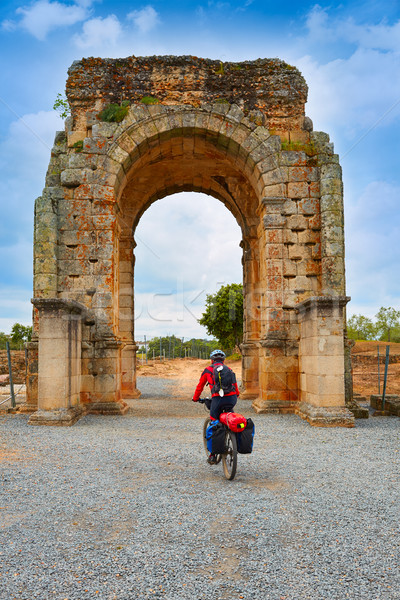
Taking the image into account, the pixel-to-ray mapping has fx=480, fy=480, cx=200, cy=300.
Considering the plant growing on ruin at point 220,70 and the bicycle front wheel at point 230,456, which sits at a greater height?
the plant growing on ruin at point 220,70

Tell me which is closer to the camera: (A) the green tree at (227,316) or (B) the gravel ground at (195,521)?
(B) the gravel ground at (195,521)

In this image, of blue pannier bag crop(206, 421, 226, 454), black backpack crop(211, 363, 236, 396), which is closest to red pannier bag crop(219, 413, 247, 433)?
blue pannier bag crop(206, 421, 226, 454)

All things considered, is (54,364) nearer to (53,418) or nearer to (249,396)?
(53,418)

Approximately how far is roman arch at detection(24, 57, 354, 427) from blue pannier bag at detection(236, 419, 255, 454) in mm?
3859

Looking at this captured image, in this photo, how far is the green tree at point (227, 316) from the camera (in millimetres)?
34531

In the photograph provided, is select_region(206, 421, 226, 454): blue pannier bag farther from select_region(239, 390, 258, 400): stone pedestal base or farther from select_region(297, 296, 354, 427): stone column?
select_region(239, 390, 258, 400): stone pedestal base

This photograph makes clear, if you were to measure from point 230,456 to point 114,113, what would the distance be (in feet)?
25.0

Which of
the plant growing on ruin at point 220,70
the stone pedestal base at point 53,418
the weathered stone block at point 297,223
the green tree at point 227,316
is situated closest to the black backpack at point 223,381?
the stone pedestal base at point 53,418

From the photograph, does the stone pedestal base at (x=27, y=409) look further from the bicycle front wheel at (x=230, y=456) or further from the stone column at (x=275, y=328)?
the bicycle front wheel at (x=230, y=456)

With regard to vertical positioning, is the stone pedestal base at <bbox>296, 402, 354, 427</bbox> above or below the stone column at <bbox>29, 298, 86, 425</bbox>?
below

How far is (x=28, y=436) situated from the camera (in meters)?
6.98

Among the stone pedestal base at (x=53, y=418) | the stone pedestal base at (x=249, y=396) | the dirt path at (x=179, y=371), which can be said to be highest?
the stone pedestal base at (x=53, y=418)

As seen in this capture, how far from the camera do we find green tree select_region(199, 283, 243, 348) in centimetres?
3453

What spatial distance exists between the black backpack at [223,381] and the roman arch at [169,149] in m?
3.60
